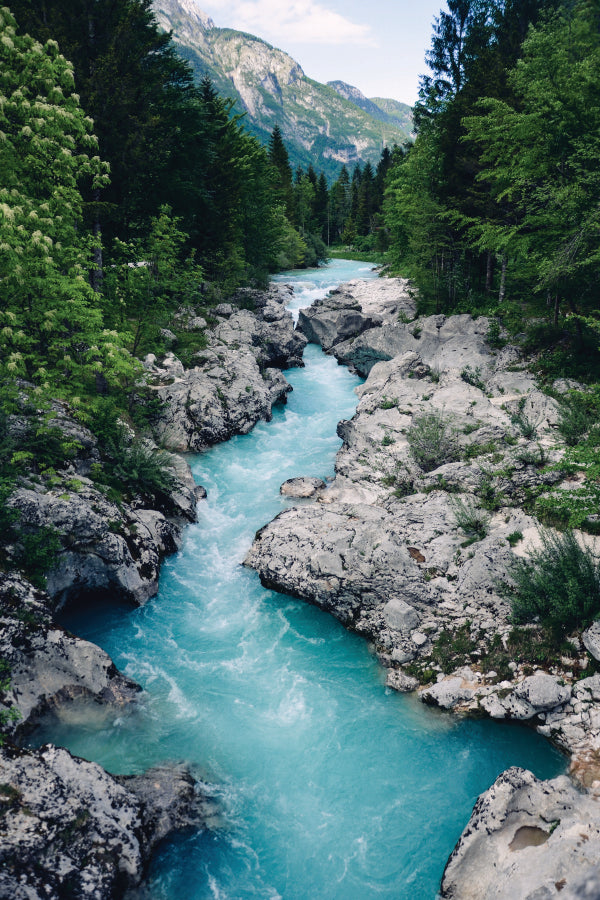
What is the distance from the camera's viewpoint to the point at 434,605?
10.1 m

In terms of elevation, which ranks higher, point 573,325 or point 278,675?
point 573,325

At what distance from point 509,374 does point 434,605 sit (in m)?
11.5

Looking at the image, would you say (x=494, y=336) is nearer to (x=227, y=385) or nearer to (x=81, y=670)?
(x=227, y=385)

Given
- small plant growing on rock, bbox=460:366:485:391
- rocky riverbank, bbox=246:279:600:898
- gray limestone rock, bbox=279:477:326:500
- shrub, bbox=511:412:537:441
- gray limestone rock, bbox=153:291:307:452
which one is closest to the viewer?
rocky riverbank, bbox=246:279:600:898

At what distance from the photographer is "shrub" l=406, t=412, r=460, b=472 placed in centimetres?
1441

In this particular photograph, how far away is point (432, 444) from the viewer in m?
14.6

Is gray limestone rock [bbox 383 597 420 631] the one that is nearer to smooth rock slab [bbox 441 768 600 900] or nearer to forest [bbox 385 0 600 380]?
smooth rock slab [bbox 441 768 600 900]

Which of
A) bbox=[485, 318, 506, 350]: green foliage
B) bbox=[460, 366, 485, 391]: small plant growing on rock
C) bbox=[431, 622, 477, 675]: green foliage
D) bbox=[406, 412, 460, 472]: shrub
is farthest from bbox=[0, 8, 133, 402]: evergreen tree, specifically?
bbox=[485, 318, 506, 350]: green foliage

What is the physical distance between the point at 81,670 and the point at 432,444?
11.3m

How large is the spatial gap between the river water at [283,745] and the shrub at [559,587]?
2.15 metres

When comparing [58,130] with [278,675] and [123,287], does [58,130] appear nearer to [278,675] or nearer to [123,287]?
[123,287]

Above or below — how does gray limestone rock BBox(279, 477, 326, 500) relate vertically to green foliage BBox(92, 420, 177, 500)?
below

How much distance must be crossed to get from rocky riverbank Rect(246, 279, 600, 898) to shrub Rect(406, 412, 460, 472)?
0.15 ft

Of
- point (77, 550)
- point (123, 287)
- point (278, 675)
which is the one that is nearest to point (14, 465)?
point (77, 550)
